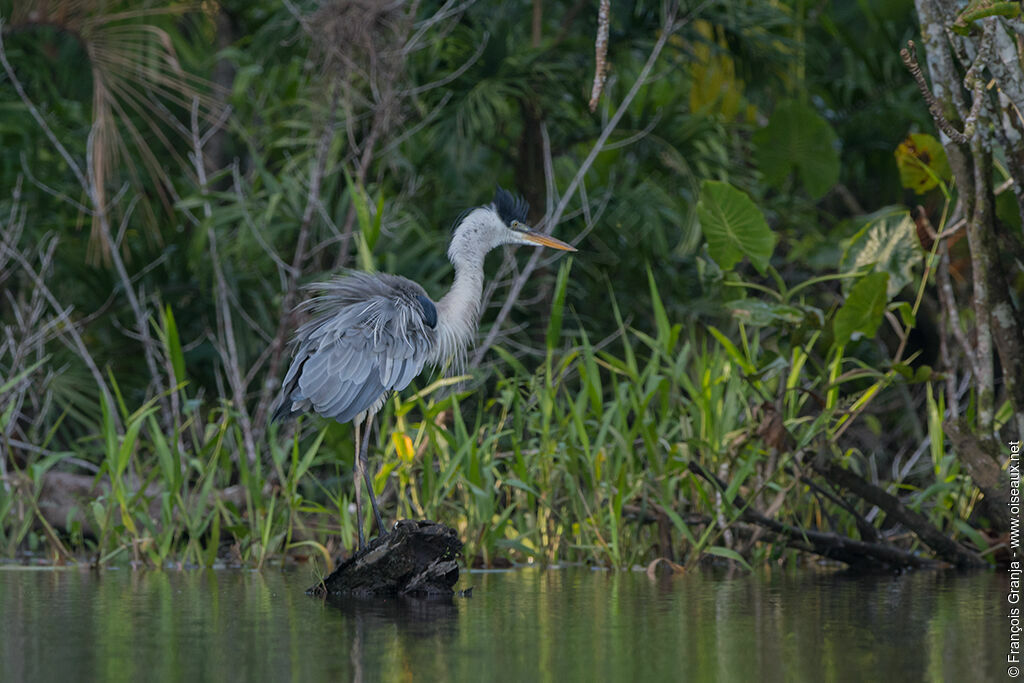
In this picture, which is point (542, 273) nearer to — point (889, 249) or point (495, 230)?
point (495, 230)

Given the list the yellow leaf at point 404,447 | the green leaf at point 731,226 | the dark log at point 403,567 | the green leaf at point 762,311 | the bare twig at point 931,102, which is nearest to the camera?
the bare twig at point 931,102

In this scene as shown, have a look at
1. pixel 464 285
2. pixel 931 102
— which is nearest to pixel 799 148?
pixel 464 285

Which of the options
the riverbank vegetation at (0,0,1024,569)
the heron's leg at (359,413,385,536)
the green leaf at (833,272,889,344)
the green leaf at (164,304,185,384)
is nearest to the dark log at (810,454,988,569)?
the riverbank vegetation at (0,0,1024,569)

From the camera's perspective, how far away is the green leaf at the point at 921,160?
567 cm

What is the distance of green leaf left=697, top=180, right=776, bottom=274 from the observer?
5.36 metres

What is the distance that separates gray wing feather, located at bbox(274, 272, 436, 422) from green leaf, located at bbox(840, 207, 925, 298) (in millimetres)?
1973

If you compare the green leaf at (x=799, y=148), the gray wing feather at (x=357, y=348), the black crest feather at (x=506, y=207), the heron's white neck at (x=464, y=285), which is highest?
the green leaf at (x=799, y=148)

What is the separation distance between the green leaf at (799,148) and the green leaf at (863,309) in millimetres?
2991

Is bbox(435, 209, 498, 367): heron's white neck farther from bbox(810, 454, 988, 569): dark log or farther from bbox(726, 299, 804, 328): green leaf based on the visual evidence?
bbox(810, 454, 988, 569): dark log

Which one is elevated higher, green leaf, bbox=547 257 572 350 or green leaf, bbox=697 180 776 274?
green leaf, bbox=697 180 776 274

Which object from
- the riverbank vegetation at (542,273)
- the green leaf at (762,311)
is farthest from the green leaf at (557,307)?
the green leaf at (762,311)

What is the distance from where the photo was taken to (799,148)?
8.10 meters

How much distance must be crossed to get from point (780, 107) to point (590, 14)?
1370 millimetres

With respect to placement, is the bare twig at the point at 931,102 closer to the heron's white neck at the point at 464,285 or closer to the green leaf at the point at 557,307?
the green leaf at the point at 557,307
